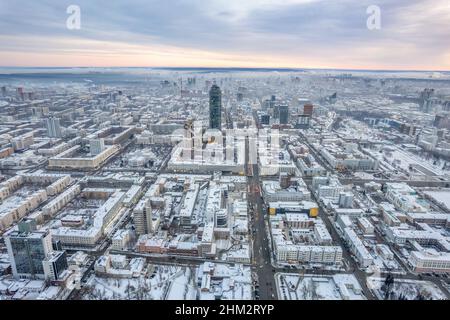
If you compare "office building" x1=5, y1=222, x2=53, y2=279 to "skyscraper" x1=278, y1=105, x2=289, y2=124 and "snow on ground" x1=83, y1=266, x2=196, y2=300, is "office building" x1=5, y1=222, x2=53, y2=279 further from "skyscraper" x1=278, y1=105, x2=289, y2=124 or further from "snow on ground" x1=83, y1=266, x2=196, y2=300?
"skyscraper" x1=278, y1=105, x2=289, y2=124

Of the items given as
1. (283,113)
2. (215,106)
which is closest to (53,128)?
(215,106)

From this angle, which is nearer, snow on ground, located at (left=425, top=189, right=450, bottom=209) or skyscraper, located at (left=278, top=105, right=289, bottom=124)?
snow on ground, located at (left=425, top=189, right=450, bottom=209)

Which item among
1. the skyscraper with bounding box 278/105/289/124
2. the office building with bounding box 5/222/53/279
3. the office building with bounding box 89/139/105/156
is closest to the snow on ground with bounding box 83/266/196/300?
the office building with bounding box 5/222/53/279

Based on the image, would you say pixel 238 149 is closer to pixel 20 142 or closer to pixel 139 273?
pixel 139 273

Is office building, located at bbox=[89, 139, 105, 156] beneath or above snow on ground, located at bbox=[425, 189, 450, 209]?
above
